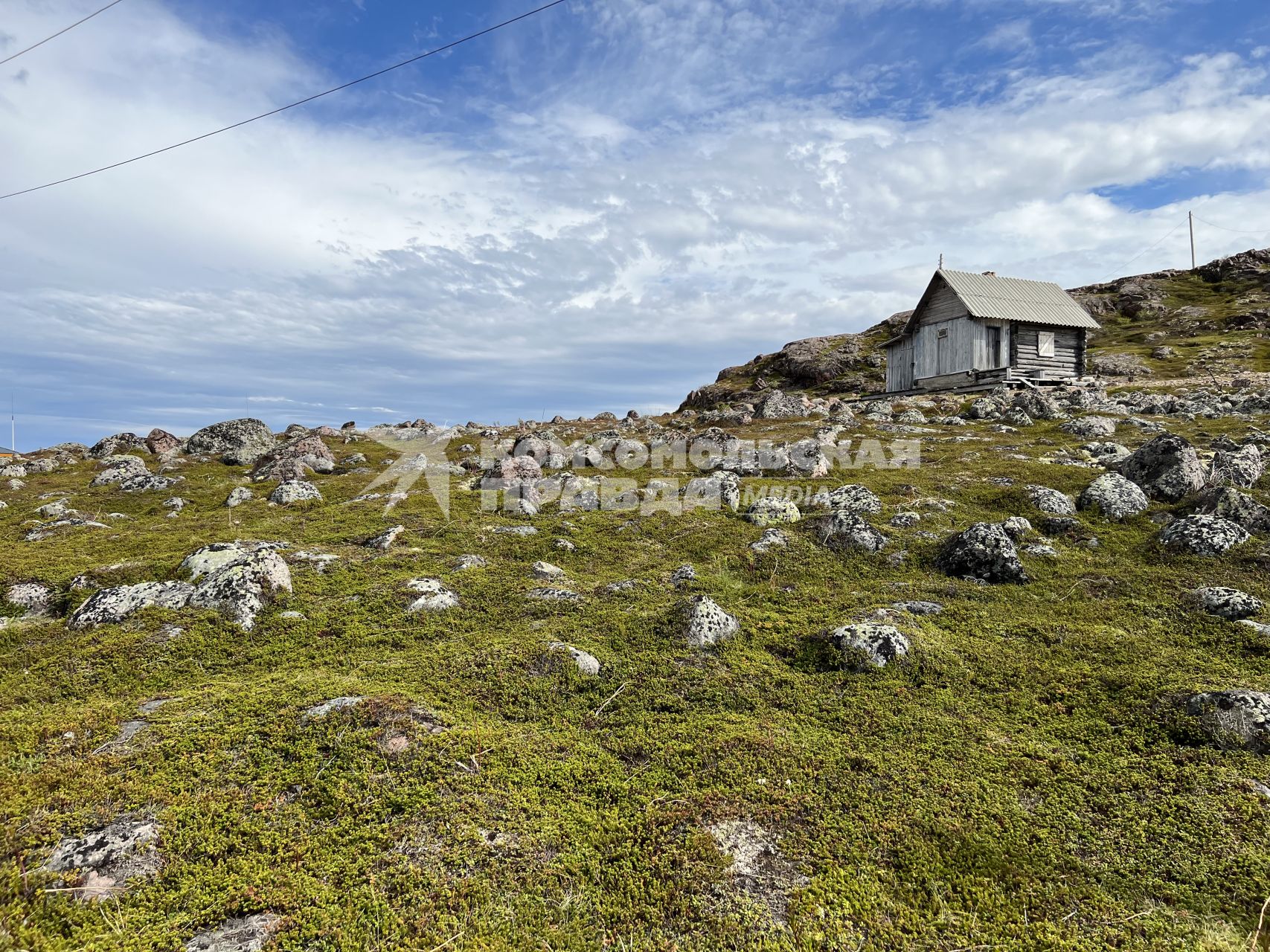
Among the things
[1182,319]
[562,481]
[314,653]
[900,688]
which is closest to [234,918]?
[314,653]

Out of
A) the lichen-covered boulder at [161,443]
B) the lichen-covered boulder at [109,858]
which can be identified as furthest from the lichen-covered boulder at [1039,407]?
the lichen-covered boulder at [161,443]

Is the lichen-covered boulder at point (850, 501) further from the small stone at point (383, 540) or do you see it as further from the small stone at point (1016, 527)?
the small stone at point (383, 540)

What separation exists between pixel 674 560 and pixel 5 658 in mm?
10918

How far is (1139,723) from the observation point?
6.90 meters

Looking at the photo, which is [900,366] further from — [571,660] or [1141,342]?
[571,660]

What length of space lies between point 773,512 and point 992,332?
133ft

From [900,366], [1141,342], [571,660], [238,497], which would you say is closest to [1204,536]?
[571,660]

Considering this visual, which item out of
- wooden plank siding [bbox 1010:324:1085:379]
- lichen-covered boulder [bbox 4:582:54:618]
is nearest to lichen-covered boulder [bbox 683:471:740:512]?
lichen-covered boulder [bbox 4:582:54:618]

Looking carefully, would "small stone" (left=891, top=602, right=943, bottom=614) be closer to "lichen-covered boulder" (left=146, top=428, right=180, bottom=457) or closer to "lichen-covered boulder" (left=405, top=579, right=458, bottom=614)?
"lichen-covered boulder" (left=405, top=579, right=458, bottom=614)

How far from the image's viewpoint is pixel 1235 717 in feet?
21.5

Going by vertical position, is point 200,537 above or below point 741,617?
above

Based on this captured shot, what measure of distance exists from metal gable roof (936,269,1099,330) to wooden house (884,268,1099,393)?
0.27 feet

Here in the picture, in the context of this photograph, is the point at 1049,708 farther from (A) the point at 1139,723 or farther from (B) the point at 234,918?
(B) the point at 234,918

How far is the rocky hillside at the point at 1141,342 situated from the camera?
55.1 m
